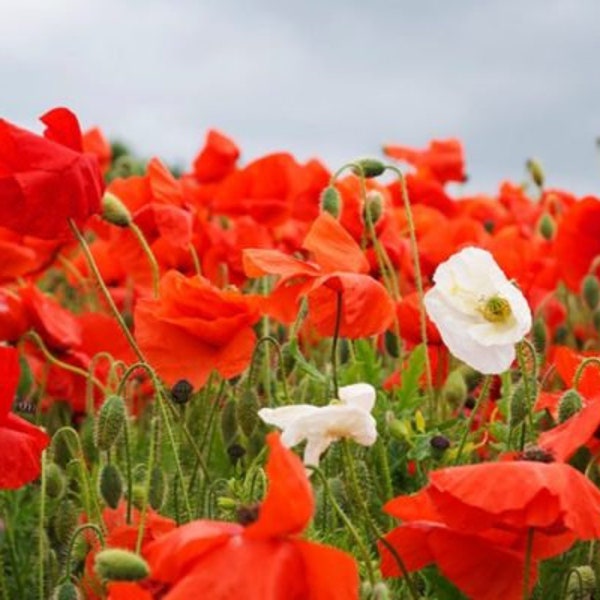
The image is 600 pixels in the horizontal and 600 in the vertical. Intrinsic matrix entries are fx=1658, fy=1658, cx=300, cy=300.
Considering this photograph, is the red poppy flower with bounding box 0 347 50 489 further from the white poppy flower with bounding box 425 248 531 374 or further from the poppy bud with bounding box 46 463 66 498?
the white poppy flower with bounding box 425 248 531 374

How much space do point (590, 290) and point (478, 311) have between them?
152 centimetres

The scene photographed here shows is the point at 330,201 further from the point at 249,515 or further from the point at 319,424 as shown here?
the point at 249,515

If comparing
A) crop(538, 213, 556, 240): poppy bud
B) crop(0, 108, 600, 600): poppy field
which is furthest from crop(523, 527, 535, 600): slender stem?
crop(538, 213, 556, 240): poppy bud

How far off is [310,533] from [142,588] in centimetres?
43

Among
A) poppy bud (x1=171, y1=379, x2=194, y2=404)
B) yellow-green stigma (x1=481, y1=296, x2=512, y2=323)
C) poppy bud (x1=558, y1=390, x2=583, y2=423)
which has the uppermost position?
yellow-green stigma (x1=481, y1=296, x2=512, y2=323)

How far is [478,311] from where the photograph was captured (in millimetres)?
1845

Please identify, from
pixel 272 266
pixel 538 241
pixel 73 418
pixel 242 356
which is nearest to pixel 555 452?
pixel 272 266

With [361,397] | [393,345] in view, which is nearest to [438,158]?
[393,345]

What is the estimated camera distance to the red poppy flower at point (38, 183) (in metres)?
2.09

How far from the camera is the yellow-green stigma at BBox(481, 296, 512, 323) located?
1822 millimetres

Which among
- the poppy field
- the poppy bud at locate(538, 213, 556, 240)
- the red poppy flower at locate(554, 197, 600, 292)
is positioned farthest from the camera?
the poppy bud at locate(538, 213, 556, 240)

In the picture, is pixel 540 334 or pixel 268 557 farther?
pixel 540 334

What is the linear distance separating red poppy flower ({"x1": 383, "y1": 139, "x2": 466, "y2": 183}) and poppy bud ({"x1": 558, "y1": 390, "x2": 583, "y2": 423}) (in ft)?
8.53

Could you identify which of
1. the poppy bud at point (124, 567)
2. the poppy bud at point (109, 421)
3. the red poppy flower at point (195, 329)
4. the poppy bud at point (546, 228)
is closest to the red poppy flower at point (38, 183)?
the red poppy flower at point (195, 329)
